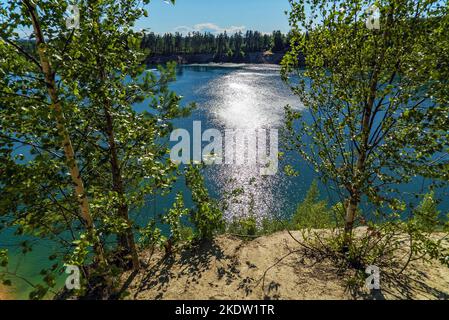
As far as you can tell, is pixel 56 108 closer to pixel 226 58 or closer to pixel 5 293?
pixel 5 293

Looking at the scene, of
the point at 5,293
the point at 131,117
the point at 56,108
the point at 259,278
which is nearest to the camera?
the point at 56,108

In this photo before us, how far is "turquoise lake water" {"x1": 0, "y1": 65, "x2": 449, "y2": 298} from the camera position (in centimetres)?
1823

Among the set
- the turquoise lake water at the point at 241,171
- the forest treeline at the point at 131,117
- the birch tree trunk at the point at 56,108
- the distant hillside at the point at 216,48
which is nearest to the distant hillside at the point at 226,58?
the distant hillside at the point at 216,48

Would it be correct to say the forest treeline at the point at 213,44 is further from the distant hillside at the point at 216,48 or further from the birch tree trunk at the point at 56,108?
the birch tree trunk at the point at 56,108

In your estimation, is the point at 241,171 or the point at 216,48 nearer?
the point at 241,171

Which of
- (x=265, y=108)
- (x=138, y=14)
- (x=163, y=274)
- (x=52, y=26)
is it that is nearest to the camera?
(x=52, y=26)

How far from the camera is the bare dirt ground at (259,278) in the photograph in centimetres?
723

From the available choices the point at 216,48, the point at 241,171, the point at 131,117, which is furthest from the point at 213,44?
the point at 131,117

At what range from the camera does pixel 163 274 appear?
8727 mm

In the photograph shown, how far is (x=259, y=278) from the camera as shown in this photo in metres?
8.12

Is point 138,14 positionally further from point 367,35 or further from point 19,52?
point 367,35

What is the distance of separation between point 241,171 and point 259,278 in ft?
79.7
